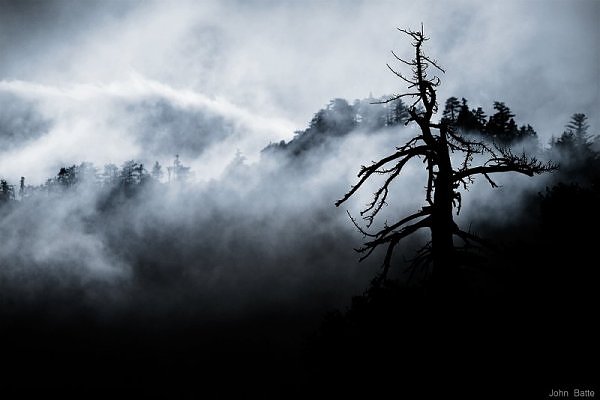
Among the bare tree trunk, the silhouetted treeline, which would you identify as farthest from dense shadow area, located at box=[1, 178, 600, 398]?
the silhouetted treeline

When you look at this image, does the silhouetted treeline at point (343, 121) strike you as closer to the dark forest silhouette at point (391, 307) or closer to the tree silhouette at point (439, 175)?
the dark forest silhouette at point (391, 307)

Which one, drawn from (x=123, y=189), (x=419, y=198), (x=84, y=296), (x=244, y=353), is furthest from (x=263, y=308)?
(x=84, y=296)

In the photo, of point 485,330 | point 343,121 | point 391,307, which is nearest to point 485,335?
point 485,330

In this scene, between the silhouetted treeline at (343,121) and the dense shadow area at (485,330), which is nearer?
the dense shadow area at (485,330)

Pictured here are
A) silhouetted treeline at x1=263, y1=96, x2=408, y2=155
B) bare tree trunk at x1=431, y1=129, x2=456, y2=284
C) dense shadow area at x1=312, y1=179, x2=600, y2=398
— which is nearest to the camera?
dense shadow area at x1=312, y1=179, x2=600, y2=398

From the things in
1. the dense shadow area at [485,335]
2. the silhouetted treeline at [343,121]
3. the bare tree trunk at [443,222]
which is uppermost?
the silhouetted treeline at [343,121]

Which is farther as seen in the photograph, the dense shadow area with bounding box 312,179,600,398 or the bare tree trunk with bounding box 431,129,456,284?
the bare tree trunk with bounding box 431,129,456,284

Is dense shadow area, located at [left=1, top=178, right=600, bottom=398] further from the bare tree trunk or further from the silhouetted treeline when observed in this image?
the silhouetted treeline

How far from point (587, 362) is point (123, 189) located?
182 meters

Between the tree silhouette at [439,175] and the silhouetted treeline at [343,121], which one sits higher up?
the silhouetted treeline at [343,121]

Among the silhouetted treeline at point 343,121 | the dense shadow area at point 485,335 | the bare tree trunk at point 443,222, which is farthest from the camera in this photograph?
the silhouetted treeline at point 343,121

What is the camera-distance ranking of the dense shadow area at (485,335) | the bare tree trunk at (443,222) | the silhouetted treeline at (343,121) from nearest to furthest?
the dense shadow area at (485,335) → the bare tree trunk at (443,222) → the silhouetted treeline at (343,121)

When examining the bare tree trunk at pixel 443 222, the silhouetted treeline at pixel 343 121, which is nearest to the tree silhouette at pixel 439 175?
the bare tree trunk at pixel 443 222

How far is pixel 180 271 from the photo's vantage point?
16462 cm
